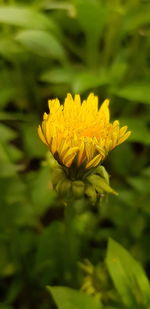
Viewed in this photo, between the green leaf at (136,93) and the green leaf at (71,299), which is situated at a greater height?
the green leaf at (136,93)

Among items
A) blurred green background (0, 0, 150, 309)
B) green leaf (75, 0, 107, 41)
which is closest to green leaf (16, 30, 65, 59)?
blurred green background (0, 0, 150, 309)

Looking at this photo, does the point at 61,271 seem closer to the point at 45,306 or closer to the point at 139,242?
the point at 45,306

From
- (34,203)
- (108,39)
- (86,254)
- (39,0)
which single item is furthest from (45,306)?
(39,0)

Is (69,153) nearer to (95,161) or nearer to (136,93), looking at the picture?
(95,161)

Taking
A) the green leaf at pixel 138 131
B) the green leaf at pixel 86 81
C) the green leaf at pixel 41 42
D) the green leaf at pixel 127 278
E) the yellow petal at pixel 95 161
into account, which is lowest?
the green leaf at pixel 127 278

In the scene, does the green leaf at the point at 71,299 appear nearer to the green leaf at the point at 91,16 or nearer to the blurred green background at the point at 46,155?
the blurred green background at the point at 46,155

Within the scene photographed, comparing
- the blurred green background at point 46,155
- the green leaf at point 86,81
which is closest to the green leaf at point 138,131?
the blurred green background at point 46,155

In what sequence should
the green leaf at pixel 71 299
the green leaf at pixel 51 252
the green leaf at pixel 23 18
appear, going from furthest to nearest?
the green leaf at pixel 23 18 → the green leaf at pixel 51 252 → the green leaf at pixel 71 299

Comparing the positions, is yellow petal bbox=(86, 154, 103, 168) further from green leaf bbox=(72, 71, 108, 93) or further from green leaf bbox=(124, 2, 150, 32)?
green leaf bbox=(124, 2, 150, 32)
